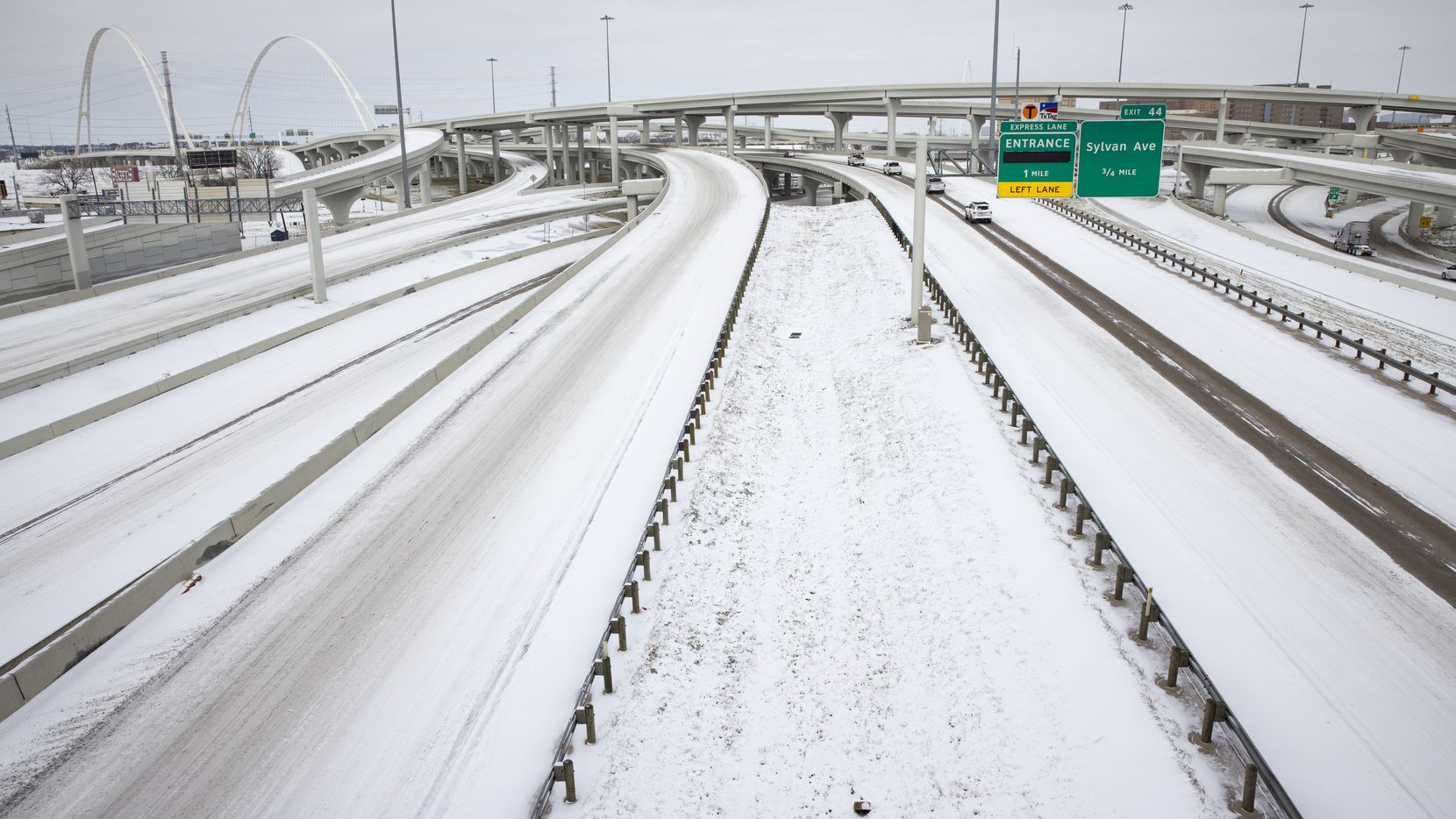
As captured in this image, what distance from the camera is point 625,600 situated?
49.4ft

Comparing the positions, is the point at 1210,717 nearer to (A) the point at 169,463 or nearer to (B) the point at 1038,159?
(A) the point at 169,463

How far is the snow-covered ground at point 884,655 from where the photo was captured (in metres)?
11.0

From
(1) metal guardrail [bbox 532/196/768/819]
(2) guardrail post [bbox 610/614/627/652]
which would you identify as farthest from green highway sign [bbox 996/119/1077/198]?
(2) guardrail post [bbox 610/614/627/652]

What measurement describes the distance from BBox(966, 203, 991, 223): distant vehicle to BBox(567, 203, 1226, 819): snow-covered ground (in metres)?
33.7

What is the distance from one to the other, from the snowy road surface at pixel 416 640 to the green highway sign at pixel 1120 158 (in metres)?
15.6

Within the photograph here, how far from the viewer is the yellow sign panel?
29.5 meters

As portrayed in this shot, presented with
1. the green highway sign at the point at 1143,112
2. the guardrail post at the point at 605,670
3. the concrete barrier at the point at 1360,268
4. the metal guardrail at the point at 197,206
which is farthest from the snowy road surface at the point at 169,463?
the concrete barrier at the point at 1360,268

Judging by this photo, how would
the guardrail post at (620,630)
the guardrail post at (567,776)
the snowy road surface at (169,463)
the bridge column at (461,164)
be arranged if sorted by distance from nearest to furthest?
1. the guardrail post at (567,776)
2. the guardrail post at (620,630)
3. the snowy road surface at (169,463)
4. the bridge column at (461,164)

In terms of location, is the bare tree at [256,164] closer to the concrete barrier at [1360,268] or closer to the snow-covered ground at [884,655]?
the concrete barrier at [1360,268]

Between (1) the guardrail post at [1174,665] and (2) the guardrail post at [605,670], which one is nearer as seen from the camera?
(1) the guardrail post at [1174,665]

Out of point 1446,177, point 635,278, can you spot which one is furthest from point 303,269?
point 1446,177

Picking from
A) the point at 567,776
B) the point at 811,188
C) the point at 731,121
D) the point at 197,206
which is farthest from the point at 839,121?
the point at 567,776

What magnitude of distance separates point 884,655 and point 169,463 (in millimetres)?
17109

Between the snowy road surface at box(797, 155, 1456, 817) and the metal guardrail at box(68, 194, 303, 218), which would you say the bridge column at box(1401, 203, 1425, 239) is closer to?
the snowy road surface at box(797, 155, 1456, 817)
